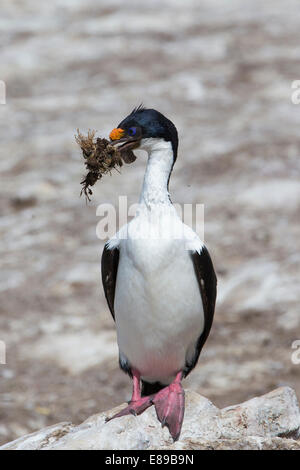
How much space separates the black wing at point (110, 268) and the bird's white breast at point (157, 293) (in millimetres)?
125

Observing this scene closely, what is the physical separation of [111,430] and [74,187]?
923 centimetres

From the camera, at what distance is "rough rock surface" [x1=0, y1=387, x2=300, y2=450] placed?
5416 millimetres

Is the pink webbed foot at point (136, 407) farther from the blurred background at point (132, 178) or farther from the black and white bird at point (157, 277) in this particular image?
the blurred background at point (132, 178)

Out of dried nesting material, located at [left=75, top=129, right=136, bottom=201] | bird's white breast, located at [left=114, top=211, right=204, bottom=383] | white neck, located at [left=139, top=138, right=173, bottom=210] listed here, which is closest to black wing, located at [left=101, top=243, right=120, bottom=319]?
bird's white breast, located at [left=114, top=211, right=204, bottom=383]

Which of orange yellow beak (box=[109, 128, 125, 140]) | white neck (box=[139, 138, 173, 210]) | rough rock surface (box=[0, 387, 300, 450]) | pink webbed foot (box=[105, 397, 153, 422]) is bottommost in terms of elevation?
rough rock surface (box=[0, 387, 300, 450])

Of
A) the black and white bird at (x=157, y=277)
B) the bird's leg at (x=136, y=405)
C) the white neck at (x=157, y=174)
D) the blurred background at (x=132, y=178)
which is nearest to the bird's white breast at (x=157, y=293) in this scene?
the black and white bird at (x=157, y=277)

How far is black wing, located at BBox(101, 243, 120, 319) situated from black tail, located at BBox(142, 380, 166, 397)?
819 millimetres

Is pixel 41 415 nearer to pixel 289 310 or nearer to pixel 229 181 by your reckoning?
pixel 289 310

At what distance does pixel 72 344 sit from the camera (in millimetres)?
10242

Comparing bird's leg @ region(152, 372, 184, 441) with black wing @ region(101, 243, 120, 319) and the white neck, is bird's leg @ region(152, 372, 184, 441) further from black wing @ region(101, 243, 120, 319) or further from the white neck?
the white neck

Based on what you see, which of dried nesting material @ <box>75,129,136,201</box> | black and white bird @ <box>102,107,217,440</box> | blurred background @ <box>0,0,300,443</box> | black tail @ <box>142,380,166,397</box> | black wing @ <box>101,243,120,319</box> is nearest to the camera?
dried nesting material @ <box>75,129,136,201</box>

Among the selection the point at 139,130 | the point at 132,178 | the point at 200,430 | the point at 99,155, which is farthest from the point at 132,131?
the point at 132,178
